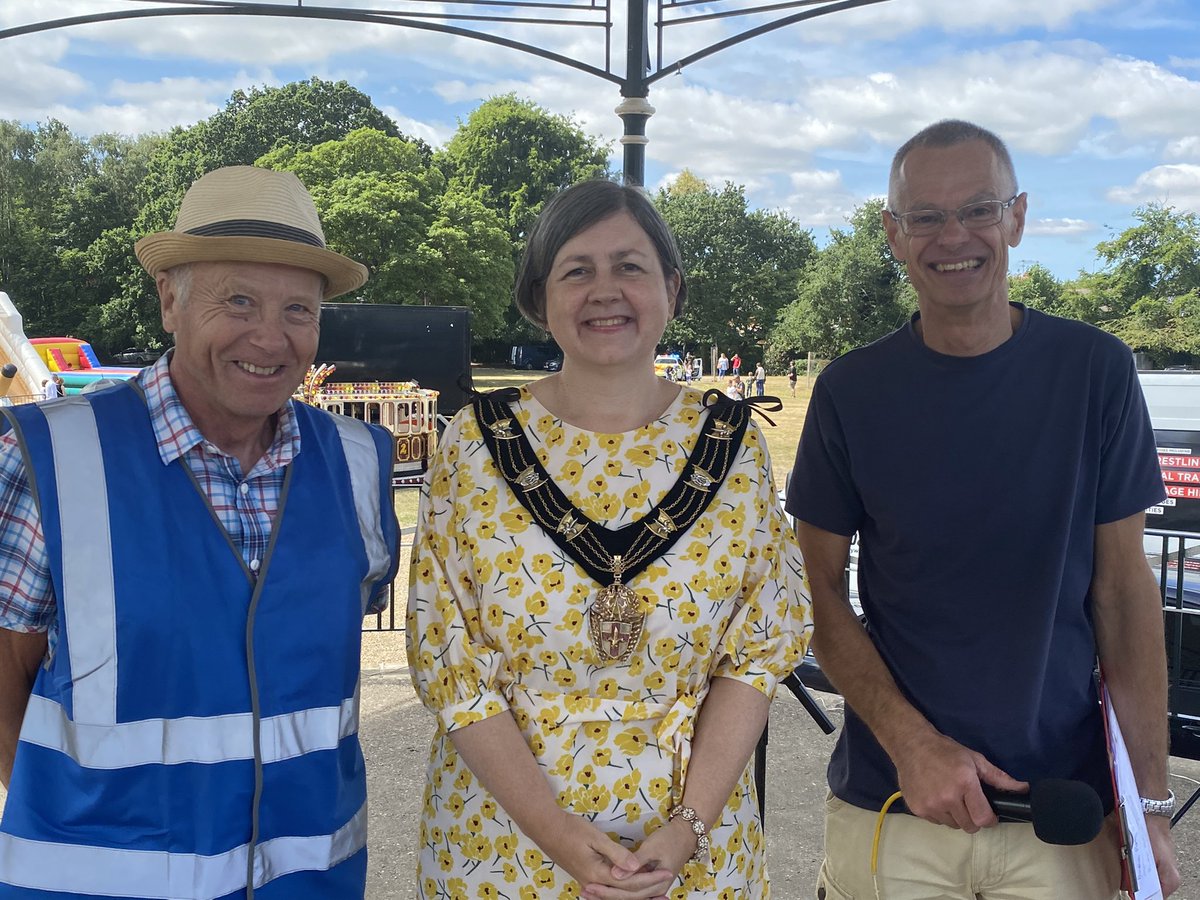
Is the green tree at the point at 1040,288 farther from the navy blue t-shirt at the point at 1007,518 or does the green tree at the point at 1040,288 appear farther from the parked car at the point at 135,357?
the navy blue t-shirt at the point at 1007,518

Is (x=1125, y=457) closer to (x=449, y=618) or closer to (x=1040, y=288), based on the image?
(x=449, y=618)

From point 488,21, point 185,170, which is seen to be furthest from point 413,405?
point 185,170

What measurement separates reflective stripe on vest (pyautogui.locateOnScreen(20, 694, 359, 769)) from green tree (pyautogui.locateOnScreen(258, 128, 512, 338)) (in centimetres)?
3181

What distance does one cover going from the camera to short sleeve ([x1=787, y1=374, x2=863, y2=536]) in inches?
81.8

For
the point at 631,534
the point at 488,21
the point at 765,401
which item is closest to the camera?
the point at 631,534

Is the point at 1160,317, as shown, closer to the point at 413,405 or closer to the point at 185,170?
the point at 413,405

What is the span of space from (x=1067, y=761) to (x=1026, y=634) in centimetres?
30

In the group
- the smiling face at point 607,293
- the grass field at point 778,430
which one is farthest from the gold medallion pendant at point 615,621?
the grass field at point 778,430

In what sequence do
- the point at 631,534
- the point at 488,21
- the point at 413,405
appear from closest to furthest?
the point at 631,534 → the point at 488,21 → the point at 413,405

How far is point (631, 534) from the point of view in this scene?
1.77m

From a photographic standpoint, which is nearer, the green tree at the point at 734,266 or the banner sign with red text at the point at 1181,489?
the banner sign with red text at the point at 1181,489

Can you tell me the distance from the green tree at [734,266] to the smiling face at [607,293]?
47.5 meters

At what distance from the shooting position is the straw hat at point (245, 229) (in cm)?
171

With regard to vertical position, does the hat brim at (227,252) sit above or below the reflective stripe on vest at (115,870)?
above
